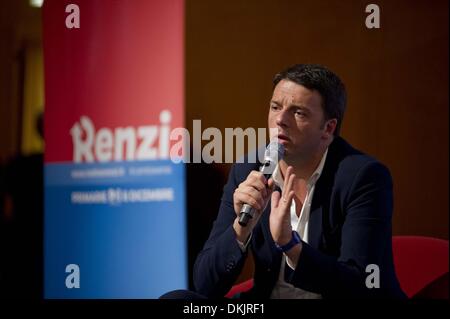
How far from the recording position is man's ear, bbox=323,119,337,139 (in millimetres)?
2672

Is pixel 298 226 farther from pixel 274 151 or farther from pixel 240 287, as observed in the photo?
pixel 240 287

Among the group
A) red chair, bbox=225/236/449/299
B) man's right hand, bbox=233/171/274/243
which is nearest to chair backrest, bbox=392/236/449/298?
red chair, bbox=225/236/449/299

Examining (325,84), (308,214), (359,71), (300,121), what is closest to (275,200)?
(308,214)

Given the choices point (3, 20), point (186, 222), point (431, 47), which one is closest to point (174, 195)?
point (186, 222)

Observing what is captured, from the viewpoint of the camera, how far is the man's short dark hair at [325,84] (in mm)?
2652

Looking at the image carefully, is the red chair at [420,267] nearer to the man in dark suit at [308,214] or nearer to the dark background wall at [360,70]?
the dark background wall at [360,70]

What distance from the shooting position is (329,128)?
8.78 ft

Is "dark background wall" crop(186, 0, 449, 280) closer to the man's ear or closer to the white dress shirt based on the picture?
the man's ear

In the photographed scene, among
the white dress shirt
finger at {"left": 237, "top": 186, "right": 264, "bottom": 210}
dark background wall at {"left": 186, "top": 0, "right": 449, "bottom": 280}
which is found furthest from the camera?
dark background wall at {"left": 186, "top": 0, "right": 449, "bottom": 280}

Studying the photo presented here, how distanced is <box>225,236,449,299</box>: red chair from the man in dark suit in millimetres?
198

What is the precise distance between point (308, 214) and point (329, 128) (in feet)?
0.99

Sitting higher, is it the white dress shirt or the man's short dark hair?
the man's short dark hair
